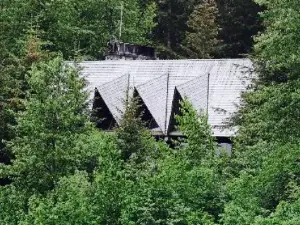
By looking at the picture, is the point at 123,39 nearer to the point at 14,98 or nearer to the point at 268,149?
the point at 14,98

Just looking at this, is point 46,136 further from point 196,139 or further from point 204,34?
point 204,34

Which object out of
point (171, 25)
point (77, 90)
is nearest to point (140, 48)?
point (171, 25)

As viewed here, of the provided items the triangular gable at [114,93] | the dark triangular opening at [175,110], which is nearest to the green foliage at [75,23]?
the triangular gable at [114,93]

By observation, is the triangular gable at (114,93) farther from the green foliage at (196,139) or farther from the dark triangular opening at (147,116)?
the green foliage at (196,139)

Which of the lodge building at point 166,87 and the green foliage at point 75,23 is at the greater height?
the green foliage at point 75,23

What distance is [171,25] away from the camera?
58.2 metres

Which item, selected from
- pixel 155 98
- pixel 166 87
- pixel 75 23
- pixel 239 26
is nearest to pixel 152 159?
pixel 155 98

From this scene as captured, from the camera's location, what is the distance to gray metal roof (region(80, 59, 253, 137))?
34.5m

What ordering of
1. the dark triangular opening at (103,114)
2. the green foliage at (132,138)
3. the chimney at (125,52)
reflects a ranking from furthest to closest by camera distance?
the chimney at (125,52) → the dark triangular opening at (103,114) → the green foliage at (132,138)

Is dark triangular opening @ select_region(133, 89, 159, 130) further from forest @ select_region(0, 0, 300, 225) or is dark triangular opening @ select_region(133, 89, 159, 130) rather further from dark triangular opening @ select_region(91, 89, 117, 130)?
forest @ select_region(0, 0, 300, 225)

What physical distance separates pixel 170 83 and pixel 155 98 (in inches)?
64.3

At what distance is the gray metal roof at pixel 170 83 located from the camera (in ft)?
113

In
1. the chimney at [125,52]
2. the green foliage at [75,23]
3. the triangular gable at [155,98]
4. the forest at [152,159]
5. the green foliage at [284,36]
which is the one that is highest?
the green foliage at [75,23]

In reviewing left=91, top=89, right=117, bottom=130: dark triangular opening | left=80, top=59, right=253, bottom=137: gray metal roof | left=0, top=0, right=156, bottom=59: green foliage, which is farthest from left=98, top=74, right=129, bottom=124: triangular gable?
left=0, top=0, right=156, bottom=59: green foliage
